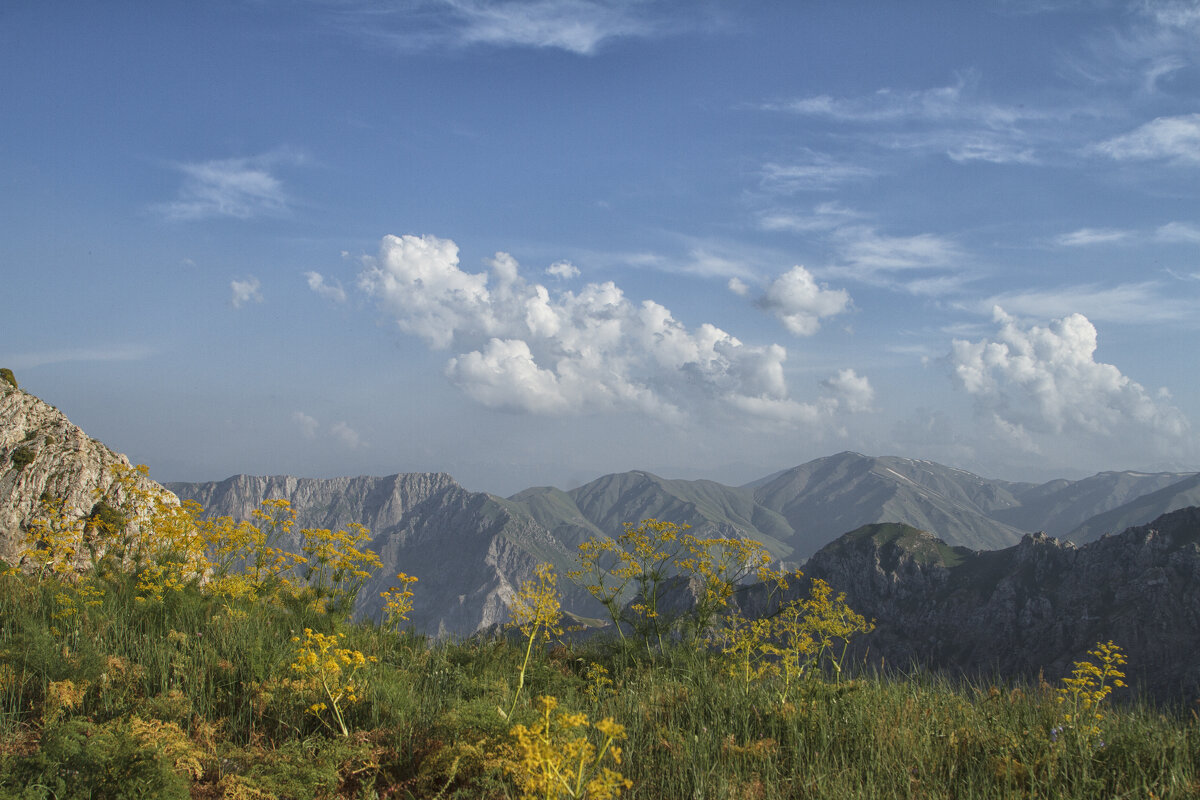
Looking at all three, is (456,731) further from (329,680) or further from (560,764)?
(560,764)

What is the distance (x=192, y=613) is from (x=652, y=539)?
7668mm

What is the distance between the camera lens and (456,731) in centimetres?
623

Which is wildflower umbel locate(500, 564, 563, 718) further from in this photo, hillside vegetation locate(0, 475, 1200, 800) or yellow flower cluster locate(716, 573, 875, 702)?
yellow flower cluster locate(716, 573, 875, 702)

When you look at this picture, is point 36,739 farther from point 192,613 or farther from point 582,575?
point 582,575

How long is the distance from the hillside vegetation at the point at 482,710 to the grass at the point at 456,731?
0.03m

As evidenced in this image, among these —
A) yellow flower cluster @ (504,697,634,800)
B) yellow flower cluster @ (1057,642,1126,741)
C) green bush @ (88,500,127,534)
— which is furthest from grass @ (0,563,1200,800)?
green bush @ (88,500,127,534)

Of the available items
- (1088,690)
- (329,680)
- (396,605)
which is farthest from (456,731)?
(1088,690)

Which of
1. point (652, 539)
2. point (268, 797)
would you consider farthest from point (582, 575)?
point (268, 797)

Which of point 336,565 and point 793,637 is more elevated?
point 336,565

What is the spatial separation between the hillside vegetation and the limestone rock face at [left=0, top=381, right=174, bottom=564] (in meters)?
9.89

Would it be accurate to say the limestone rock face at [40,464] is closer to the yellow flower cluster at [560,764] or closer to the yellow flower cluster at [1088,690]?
the yellow flower cluster at [560,764]

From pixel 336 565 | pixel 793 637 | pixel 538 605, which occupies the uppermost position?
pixel 336 565

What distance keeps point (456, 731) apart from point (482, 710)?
295 mm

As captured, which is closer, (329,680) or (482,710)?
(482,710)
